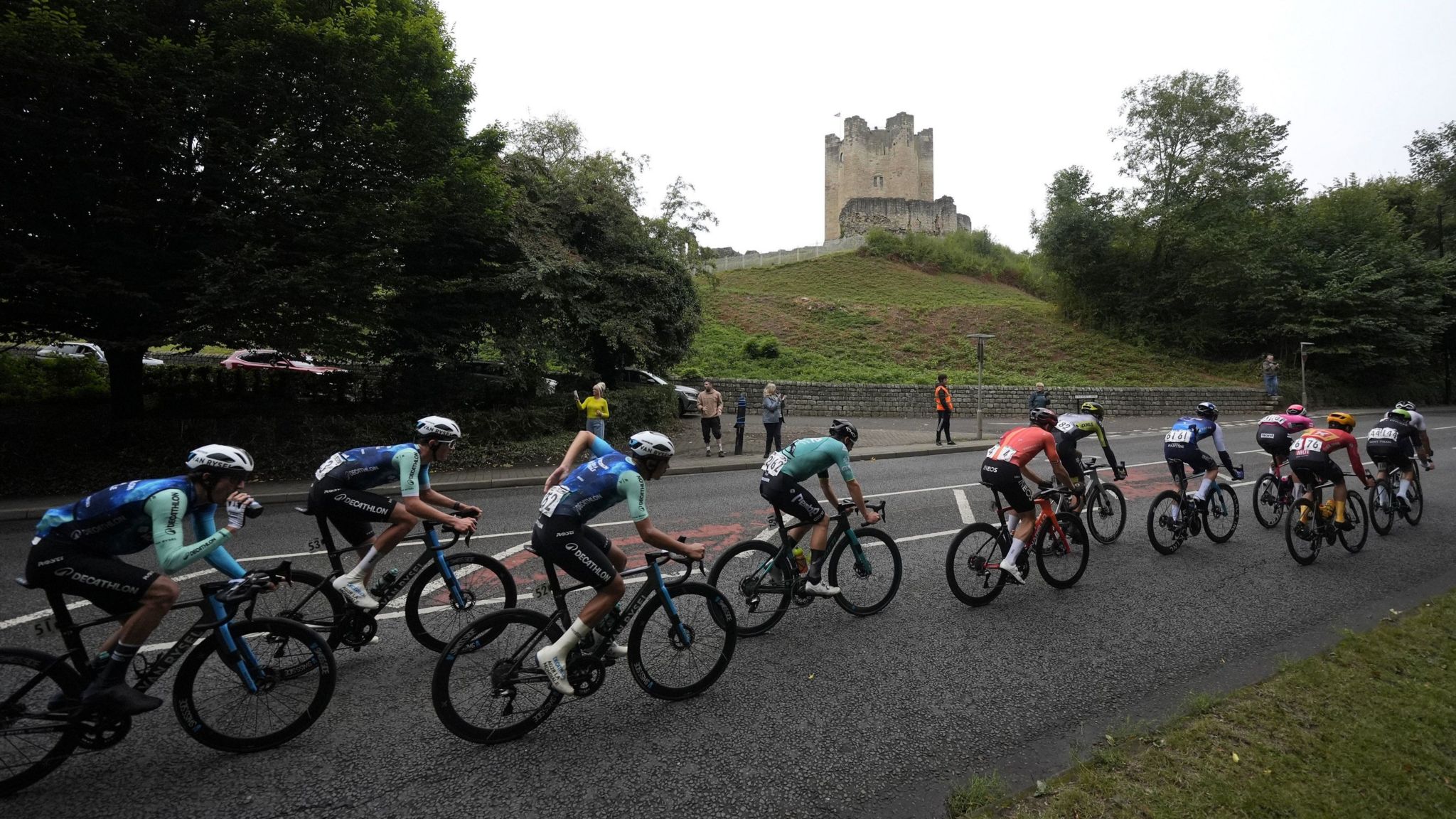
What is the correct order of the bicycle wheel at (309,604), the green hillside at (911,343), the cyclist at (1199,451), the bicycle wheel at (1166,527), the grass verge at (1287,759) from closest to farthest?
the grass verge at (1287,759) < the bicycle wheel at (309,604) < the bicycle wheel at (1166,527) < the cyclist at (1199,451) < the green hillside at (911,343)

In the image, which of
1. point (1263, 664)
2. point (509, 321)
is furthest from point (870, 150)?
point (1263, 664)

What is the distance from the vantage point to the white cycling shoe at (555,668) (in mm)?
4031

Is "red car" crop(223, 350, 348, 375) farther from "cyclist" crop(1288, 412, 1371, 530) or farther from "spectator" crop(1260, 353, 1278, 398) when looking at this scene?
"spectator" crop(1260, 353, 1278, 398)

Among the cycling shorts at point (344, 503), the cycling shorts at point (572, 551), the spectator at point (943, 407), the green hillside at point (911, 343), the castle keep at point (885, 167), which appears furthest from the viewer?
the castle keep at point (885, 167)

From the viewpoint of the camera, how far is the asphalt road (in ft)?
11.5

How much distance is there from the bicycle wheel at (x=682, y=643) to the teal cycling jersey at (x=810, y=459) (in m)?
1.51

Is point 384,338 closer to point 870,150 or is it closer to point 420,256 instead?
point 420,256

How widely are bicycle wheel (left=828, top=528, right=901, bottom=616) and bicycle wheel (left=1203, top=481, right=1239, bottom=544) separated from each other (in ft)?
15.3

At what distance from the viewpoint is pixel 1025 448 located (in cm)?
636

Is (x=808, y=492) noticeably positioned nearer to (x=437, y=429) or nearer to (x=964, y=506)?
(x=437, y=429)

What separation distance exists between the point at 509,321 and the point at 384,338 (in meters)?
2.67

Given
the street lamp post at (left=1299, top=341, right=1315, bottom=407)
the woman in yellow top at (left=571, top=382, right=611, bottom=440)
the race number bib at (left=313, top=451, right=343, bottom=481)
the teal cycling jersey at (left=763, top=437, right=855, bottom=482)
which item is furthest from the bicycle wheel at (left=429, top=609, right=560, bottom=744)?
the street lamp post at (left=1299, top=341, right=1315, bottom=407)

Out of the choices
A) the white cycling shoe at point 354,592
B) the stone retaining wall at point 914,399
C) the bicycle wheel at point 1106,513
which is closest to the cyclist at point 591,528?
the white cycling shoe at point 354,592

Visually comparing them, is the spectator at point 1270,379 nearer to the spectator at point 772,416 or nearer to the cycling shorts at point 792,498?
the spectator at point 772,416
